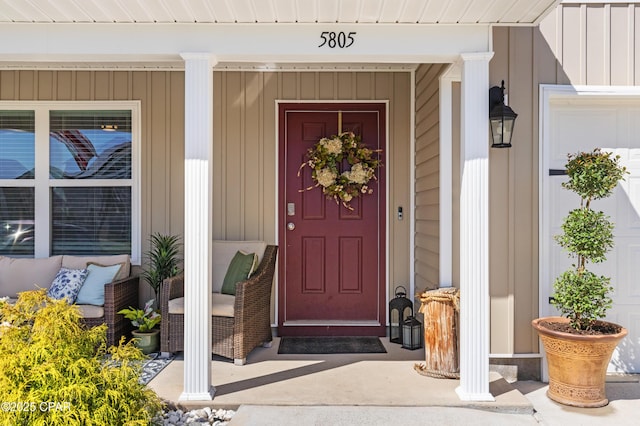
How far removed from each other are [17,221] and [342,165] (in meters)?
2.95

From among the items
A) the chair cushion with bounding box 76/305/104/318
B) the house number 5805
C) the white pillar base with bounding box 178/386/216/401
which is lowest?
the white pillar base with bounding box 178/386/216/401

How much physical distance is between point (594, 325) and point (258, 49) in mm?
2741

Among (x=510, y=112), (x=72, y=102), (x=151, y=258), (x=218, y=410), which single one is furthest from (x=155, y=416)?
(x=72, y=102)

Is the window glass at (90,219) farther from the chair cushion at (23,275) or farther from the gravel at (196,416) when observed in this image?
the gravel at (196,416)

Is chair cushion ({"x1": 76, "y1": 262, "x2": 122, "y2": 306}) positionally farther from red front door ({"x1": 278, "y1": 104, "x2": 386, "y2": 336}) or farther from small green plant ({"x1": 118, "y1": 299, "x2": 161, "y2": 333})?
red front door ({"x1": 278, "y1": 104, "x2": 386, "y2": 336})

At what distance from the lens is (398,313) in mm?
4465

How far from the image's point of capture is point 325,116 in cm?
468

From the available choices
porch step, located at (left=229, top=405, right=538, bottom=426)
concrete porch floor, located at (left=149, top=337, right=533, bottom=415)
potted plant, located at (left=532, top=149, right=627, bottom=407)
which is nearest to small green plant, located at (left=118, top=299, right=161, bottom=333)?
concrete porch floor, located at (left=149, top=337, right=533, bottom=415)

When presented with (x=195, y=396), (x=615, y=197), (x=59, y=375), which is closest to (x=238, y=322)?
(x=195, y=396)

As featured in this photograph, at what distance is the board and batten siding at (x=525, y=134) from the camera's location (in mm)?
3627

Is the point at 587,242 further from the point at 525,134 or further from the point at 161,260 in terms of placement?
the point at 161,260

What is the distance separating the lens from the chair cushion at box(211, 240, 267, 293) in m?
4.39

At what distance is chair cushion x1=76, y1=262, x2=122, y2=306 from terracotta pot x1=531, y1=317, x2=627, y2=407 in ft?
10.6

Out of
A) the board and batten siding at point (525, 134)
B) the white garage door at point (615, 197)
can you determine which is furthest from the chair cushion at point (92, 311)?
the white garage door at point (615, 197)
